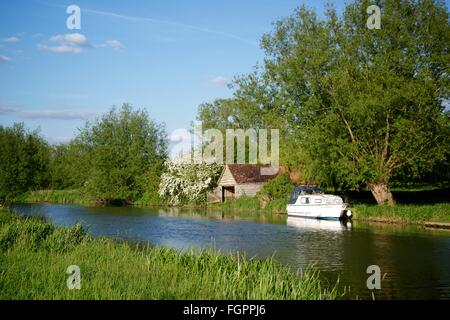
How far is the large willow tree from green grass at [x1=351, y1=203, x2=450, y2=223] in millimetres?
1533

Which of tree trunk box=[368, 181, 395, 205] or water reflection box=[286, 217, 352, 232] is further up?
tree trunk box=[368, 181, 395, 205]

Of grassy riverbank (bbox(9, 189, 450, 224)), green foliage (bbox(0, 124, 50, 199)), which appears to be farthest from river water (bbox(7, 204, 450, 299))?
green foliage (bbox(0, 124, 50, 199))

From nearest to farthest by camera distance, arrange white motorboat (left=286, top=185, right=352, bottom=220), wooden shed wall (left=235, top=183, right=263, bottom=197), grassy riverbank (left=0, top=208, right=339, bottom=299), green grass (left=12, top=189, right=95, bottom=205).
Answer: grassy riverbank (left=0, top=208, right=339, bottom=299) → white motorboat (left=286, top=185, right=352, bottom=220) → wooden shed wall (left=235, top=183, right=263, bottom=197) → green grass (left=12, top=189, right=95, bottom=205)

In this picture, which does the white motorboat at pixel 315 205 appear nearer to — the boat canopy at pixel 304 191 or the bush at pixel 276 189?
the boat canopy at pixel 304 191

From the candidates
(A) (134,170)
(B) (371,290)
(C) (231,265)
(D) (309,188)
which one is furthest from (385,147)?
(A) (134,170)

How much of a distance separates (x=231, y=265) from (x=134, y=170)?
163 feet

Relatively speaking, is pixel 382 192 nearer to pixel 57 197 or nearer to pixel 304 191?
pixel 304 191

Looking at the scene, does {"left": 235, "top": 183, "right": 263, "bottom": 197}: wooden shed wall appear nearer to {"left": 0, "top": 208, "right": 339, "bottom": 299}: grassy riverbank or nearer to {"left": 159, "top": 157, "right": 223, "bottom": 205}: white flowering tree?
{"left": 159, "top": 157, "right": 223, "bottom": 205}: white flowering tree

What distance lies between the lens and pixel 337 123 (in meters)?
36.5

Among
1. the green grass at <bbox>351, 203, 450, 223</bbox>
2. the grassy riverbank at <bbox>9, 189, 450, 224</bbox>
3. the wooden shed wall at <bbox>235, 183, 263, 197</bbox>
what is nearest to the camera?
the green grass at <bbox>351, 203, 450, 223</bbox>

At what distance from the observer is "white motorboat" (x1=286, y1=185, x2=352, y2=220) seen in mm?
37312

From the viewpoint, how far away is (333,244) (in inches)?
975

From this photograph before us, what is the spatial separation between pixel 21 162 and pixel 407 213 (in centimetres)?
5971

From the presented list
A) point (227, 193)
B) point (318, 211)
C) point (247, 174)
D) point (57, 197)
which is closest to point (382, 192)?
point (318, 211)
